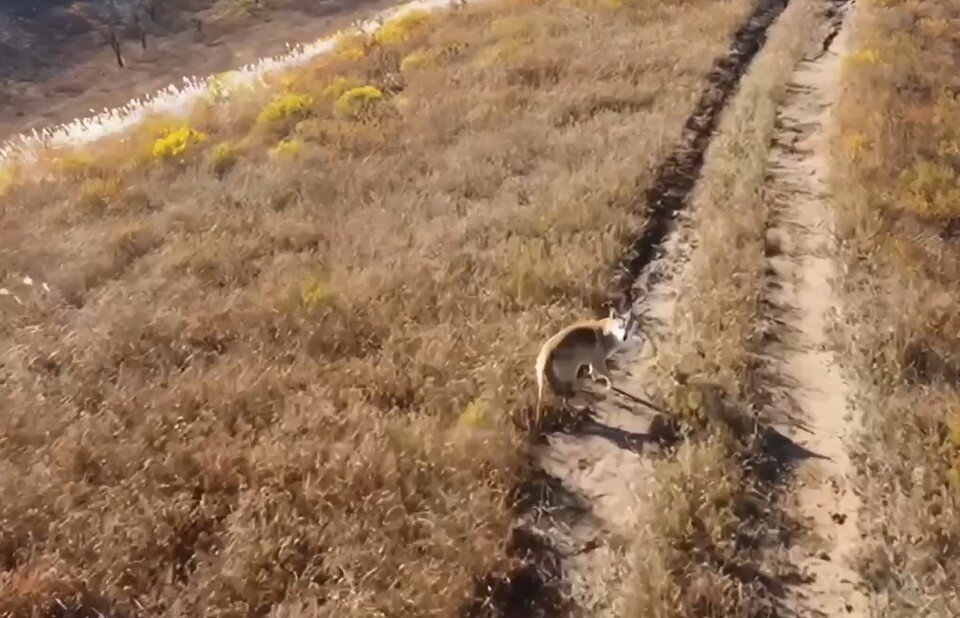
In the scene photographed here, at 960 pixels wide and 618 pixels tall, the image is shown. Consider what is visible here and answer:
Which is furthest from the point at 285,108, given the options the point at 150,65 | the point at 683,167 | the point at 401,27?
the point at 150,65

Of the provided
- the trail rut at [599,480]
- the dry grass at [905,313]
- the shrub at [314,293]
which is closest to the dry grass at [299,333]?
the shrub at [314,293]

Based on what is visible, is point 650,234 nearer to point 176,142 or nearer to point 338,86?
point 176,142

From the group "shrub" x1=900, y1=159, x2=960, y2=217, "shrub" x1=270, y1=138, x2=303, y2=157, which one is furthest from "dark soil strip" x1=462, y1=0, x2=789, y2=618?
"shrub" x1=270, y1=138, x2=303, y2=157

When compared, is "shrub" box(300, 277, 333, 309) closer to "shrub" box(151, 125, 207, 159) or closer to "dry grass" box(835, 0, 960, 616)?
"dry grass" box(835, 0, 960, 616)

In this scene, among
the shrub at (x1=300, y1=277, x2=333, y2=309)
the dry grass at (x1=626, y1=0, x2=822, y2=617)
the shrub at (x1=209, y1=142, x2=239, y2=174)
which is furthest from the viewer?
the shrub at (x1=209, y1=142, x2=239, y2=174)

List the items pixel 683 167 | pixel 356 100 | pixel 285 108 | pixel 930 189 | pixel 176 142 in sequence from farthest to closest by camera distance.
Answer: pixel 356 100 → pixel 285 108 → pixel 176 142 → pixel 683 167 → pixel 930 189

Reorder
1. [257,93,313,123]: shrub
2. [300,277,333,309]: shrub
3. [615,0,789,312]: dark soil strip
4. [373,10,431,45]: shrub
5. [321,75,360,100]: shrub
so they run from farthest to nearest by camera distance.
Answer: [373,10,431,45]: shrub, [321,75,360,100]: shrub, [257,93,313,123]: shrub, [615,0,789,312]: dark soil strip, [300,277,333,309]: shrub

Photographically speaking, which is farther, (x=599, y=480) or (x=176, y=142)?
(x=176, y=142)

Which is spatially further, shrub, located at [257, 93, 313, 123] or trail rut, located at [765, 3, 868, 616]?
shrub, located at [257, 93, 313, 123]
